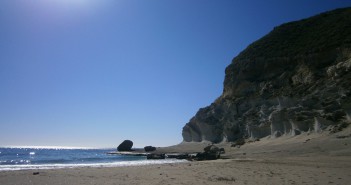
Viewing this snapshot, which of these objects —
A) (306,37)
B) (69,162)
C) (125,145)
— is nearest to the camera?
(69,162)

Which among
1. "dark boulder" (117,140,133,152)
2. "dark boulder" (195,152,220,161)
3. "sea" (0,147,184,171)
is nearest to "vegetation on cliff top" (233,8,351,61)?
"dark boulder" (195,152,220,161)

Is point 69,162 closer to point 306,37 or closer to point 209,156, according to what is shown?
point 209,156

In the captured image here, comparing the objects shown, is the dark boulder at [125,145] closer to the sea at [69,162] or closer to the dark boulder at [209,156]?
the sea at [69,162]

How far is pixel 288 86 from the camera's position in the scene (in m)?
52.1

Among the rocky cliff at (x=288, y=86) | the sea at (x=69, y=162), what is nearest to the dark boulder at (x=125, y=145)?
the rocky cliff at (x=288, y=86)

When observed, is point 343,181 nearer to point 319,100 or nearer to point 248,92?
point 319,100

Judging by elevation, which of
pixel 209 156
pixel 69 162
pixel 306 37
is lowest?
pixel 69 162

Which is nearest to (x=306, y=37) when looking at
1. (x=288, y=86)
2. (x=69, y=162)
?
(x=288, y=86)

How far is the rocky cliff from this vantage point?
40.2 metres

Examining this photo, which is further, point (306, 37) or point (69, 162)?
point (306, 37)

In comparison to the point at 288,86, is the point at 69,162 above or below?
below

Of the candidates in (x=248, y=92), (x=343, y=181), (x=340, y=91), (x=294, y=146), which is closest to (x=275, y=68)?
(x=248, y=92)

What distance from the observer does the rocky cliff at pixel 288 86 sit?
4016cm

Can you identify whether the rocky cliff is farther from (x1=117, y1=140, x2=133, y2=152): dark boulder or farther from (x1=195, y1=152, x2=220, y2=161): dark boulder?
(x1=117, y1=140, x2=133, y2=152): dark boulder
